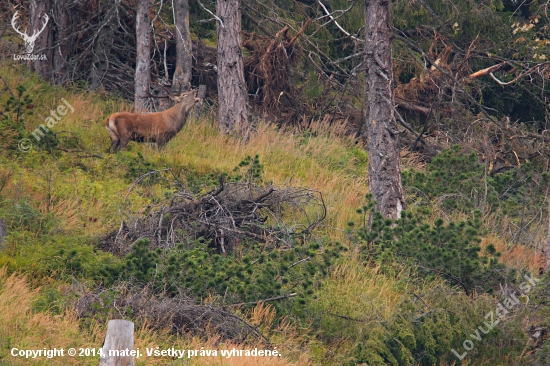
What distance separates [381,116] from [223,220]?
2.93 m

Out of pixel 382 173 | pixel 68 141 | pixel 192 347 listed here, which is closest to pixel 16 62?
pixel 68 141

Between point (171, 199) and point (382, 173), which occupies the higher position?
point (382, 173)

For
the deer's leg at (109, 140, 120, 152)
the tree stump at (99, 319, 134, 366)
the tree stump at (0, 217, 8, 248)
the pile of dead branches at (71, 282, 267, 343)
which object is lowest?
the pile of dead branches at (71, 282, 267, 343)

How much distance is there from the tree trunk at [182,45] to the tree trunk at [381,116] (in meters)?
5.37

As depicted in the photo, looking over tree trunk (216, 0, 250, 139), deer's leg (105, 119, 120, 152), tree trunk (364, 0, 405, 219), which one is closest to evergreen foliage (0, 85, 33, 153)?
deer's leg (105, 119, 120, 152)

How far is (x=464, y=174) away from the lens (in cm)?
1234

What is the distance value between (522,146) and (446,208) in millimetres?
5038

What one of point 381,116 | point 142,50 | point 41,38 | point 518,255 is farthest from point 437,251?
point 41,38

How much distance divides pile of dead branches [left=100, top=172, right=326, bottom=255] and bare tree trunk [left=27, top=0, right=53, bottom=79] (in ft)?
22.5

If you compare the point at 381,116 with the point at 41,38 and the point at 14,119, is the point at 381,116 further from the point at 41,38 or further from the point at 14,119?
the point at 41,38

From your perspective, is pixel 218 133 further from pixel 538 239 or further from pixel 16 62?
pixel 538 239

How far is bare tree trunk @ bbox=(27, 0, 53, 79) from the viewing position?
1543 cm

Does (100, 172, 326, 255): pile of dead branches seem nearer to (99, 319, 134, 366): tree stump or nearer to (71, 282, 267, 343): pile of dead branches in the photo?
(71, 282, 267, 343): pile of dead branches

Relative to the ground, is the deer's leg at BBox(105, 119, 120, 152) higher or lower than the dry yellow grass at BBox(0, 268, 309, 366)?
higher
